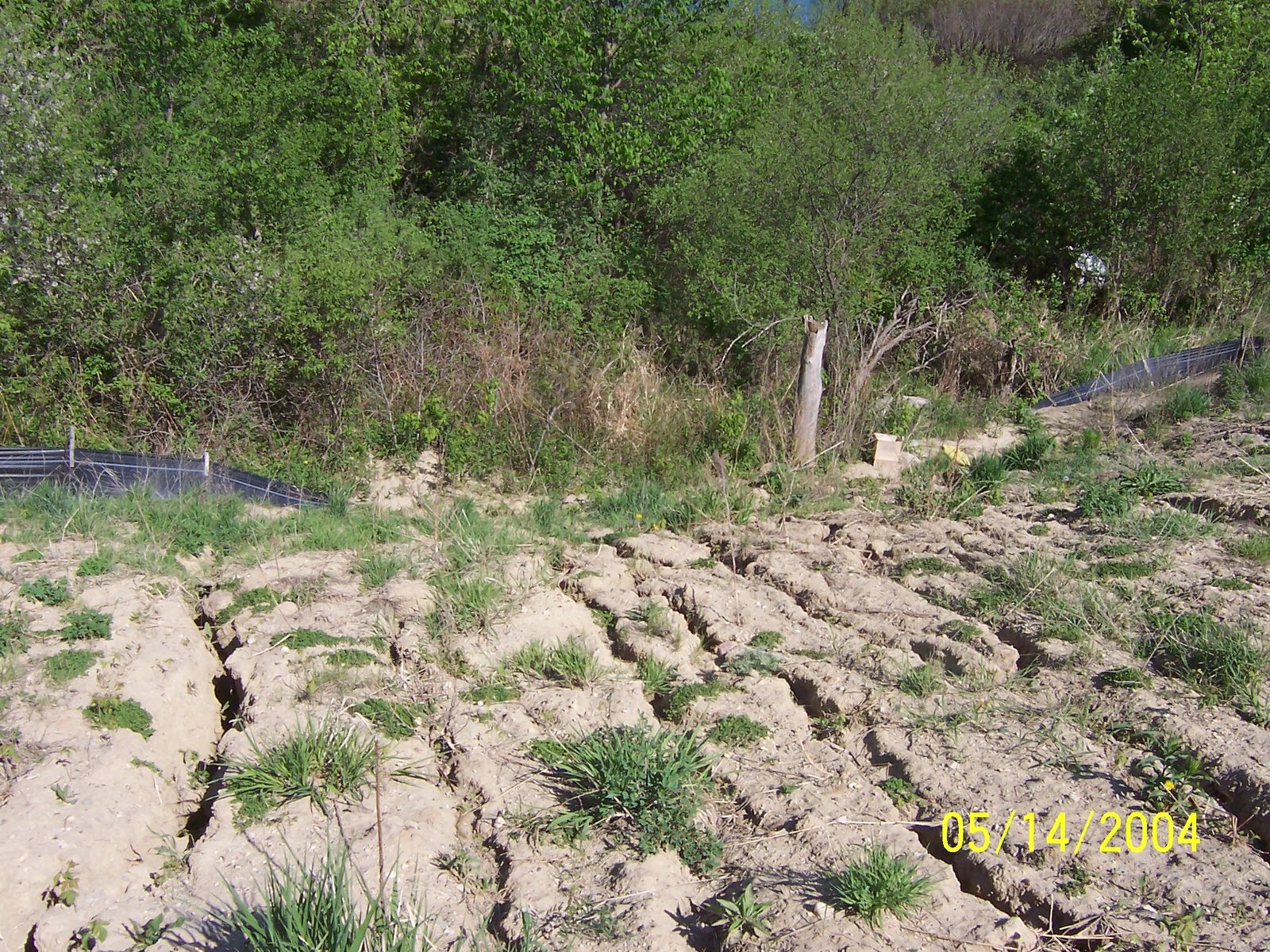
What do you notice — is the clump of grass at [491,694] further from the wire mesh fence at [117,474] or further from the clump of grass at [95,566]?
the wire mesh fence at [117,474]

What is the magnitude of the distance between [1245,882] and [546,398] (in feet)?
21.7

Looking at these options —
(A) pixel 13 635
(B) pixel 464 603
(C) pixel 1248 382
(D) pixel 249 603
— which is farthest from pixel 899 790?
(C) pixel 1248 382

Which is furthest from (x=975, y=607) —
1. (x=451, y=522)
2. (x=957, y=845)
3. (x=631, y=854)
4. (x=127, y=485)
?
(x=127, y=485)

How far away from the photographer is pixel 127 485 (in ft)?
23.7

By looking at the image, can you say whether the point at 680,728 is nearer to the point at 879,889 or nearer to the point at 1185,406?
the point at 879,889

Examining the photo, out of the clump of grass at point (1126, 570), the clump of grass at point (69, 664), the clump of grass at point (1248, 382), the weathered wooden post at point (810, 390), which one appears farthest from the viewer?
the clump of grass at point (1248, 382)

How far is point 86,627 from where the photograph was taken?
516cm

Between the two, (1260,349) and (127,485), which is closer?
(127,485)

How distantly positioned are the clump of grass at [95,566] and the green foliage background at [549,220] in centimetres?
289

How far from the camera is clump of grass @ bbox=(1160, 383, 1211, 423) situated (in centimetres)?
839

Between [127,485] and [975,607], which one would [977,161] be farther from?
[127,485]

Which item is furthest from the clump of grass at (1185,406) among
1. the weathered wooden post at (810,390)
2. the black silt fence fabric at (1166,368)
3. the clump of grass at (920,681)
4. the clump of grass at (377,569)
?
the clump of grass at (377,569)

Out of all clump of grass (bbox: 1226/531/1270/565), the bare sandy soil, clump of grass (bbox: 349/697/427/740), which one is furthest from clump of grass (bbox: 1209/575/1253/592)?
clump of grass (bbox: 349/697/427/740)

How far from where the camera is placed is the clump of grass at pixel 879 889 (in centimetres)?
344
